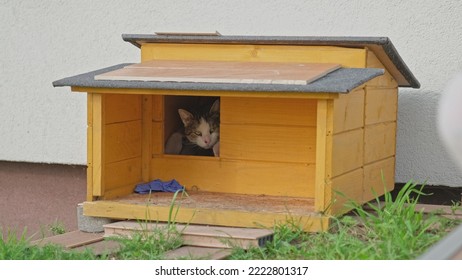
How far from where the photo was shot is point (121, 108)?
144 inches

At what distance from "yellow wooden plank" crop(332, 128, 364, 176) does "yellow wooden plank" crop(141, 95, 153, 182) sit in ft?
3.34

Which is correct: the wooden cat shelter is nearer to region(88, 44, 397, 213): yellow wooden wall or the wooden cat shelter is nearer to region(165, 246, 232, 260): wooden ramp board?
region(88, 44, 397, 213): yellow wooden wall

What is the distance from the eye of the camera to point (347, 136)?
3.30m

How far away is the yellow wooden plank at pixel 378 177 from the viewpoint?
365 centimetres

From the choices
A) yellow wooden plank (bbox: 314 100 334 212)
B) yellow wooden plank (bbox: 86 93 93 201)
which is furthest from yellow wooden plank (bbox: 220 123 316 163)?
yellow wooden plank (bbox: 86 93 93 201)

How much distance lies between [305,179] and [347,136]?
428 millimetres

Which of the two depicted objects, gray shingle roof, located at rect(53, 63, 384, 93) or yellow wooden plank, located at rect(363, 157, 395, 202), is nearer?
gray shingle roof, located at rect(53, 63, 384, 93)

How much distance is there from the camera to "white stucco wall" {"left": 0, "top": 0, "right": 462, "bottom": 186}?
4.09m

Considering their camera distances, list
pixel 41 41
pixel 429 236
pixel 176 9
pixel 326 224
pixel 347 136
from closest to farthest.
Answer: pixel 429 236 → pixel 326 224 → pixel 347 136 → pixel 176 9 → pixel 41 41

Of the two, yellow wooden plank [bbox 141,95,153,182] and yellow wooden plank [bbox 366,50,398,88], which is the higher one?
yellow wooden plank [bbox 366,50,398,88]

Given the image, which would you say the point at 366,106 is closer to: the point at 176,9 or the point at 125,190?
the point at 125,190

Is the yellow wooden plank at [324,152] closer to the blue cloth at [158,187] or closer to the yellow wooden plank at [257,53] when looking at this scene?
the yellow wooden plank at [257,53]

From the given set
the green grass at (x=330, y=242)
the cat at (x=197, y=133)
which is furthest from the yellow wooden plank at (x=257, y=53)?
the green grass at (x=330, y=242)

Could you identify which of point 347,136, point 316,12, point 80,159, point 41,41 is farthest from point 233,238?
point 41,41
